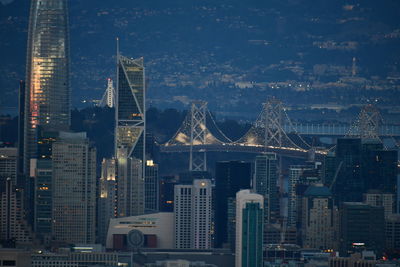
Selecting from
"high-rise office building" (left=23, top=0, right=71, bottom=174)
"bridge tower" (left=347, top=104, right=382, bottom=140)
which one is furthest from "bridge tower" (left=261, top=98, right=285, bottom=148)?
"high-rise office building" (left=23, top=0, right=71, bottom=174)

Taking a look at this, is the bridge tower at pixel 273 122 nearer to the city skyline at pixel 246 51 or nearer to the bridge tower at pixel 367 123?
the city skyline at pixel 246 51

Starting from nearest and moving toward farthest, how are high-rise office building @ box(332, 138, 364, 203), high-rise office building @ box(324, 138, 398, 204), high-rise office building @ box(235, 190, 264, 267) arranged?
high-rise office building @ box(235, 190, 264, 267) → high-rise office building @ box(332, 138, 364, 203) → high-rise office building @ box(324, 138, 398, 204)

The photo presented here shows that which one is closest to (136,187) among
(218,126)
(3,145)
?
(3,145)

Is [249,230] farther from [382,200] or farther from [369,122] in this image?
[369,122]

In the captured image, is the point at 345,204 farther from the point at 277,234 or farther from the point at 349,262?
the point at 349,262

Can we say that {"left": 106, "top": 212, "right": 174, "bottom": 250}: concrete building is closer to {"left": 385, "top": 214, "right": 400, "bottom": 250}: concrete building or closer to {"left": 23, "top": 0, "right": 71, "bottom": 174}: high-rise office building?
{"left": 385, "top": 214, "right": 400, "bottom": 250}: concrete building

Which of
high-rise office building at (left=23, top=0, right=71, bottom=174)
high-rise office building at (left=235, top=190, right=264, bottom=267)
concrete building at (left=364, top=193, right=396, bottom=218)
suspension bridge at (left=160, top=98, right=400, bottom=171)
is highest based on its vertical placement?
high-rise office building at (left=23, top=0, right=71, bottom=174)

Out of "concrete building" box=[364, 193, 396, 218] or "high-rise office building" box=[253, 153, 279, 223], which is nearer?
"concrete building" box=[364, 193, 396, 218]
